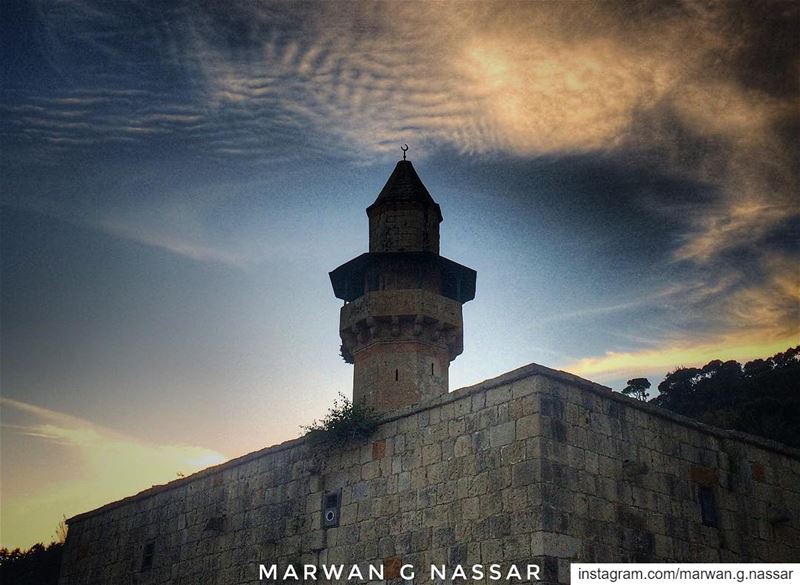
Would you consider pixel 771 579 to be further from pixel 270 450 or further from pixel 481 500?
pixel 270 450

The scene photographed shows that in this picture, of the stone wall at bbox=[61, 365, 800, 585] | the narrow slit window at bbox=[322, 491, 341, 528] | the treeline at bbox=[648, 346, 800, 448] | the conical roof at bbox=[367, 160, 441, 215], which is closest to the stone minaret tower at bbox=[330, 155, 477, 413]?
the conical roof at bbox=[367, 160, 441, 215]

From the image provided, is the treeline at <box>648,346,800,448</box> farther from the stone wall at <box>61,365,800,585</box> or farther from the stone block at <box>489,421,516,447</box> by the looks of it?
the stone block at <box>489,421,516,447</box>

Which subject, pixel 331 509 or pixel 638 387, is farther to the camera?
pixel 638 387

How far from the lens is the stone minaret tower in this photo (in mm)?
21047

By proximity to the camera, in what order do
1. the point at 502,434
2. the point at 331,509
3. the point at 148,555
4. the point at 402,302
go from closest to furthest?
the point at 502,434, the point at 331,509, the point at 148,555, the point at 402,302

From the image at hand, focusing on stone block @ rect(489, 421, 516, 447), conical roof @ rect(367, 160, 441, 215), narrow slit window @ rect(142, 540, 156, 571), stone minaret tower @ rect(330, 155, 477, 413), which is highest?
conical roof @ rect(367, 160, 441, 215)

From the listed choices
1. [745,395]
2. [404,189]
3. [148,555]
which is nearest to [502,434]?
[148,555]

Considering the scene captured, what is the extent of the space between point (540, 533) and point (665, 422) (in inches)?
132

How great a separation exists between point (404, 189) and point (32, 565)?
2552cm

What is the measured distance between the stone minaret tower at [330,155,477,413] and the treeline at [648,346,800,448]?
61.3 ft

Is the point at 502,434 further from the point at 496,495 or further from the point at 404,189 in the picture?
the point at 404,189

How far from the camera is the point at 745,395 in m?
42.2

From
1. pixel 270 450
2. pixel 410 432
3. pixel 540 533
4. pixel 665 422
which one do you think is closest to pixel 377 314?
pixel 270 450

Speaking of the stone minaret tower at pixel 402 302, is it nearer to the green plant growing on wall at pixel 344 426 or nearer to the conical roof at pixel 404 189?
the conical roof at pixel 404 189
